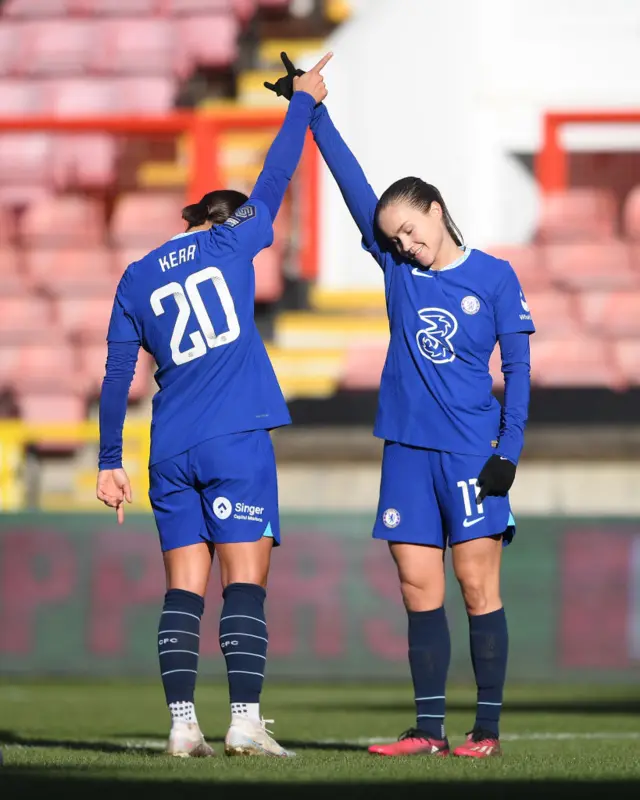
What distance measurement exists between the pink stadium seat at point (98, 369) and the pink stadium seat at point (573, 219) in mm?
2906

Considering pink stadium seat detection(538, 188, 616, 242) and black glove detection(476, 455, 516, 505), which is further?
pink stadium seat detection(538, 188, 616, 242)

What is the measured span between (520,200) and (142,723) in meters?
6.86

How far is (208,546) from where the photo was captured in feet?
15.5

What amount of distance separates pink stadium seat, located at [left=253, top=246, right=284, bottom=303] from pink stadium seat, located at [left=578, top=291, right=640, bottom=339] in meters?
2.10

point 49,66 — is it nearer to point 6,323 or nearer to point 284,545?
point 6,323

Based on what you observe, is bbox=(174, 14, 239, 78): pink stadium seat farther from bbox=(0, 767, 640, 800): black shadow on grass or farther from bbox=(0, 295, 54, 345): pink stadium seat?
bbox=(0, 767, 640, 800): black shadow on grass

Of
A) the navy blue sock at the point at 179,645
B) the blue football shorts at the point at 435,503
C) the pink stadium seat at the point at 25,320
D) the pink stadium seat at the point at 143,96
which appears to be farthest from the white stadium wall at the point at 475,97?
the navy blue sock at the point at 179,645

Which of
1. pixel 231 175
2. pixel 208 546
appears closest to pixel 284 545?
pixel 231 175

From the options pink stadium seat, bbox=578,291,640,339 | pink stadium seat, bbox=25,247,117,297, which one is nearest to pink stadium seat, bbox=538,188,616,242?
pink stadium seat, bbox=578,291,640,339

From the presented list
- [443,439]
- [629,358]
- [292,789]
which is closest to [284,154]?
[443,439]

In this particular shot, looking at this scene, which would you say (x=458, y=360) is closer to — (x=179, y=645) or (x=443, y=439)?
(x=443, y=439)

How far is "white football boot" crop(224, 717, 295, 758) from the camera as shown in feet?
14.5

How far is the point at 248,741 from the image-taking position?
4434 mm

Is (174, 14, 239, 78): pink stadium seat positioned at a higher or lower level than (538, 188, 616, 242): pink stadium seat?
higher
